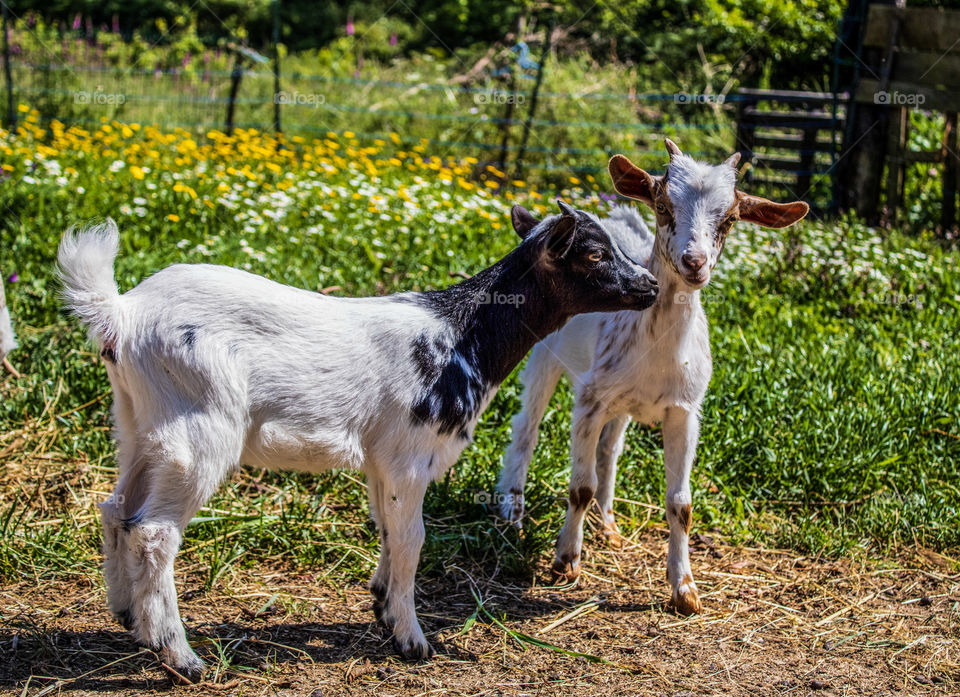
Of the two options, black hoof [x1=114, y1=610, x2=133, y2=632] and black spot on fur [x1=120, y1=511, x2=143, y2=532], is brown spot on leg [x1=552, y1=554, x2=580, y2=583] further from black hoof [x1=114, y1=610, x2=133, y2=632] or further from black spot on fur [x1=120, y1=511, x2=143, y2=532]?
black spot on fur [x1=120, y1=511, x2=143, y2=532]

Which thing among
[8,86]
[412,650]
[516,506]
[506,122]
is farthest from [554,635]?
[8,86]

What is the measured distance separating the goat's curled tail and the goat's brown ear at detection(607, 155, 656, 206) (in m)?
2.13

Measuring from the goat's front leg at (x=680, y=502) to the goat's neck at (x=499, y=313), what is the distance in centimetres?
84

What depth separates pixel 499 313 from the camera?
382cm

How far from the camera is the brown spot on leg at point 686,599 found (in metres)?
4.27

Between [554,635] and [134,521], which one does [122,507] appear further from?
[554,635]

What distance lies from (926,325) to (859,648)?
11.4 feet

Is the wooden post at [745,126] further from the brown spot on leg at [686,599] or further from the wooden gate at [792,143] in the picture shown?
the brown spot on leg at [686,599]

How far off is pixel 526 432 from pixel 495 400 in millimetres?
733

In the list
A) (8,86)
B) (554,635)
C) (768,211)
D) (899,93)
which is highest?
(899,93)

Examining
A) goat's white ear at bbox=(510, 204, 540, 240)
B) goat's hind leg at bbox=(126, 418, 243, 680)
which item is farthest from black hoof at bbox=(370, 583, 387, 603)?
goat's white ear at bbox=(510, 204, 540, 240)

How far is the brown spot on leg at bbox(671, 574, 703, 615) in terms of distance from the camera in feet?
A: 14.0

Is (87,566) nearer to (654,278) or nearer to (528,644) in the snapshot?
(528,644)

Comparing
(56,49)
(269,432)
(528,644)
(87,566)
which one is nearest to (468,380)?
(269,432)
